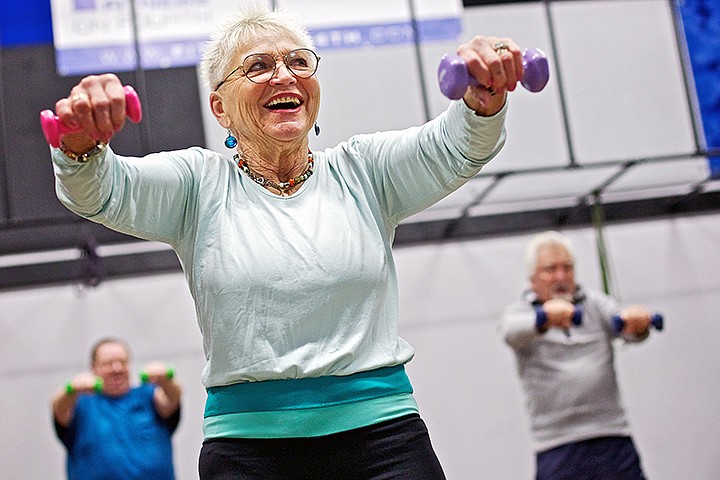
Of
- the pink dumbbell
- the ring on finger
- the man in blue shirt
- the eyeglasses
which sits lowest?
the man in blue shirt

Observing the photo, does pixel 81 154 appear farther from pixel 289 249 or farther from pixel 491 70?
pixel 491 70

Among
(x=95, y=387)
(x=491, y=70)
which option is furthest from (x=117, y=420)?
(x=491, y=70)

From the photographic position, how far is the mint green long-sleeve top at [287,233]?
43.6 inches

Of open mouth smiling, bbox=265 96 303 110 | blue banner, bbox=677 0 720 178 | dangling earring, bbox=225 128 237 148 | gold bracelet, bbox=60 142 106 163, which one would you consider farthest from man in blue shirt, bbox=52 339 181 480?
blue banner, bbox=677 0 720 178

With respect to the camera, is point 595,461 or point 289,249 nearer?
point 289,249

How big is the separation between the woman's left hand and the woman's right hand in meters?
0.38

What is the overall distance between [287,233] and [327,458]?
10.5 inches

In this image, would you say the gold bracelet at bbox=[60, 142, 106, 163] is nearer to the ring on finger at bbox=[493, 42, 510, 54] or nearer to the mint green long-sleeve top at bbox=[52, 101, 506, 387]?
the mint green long-sleeve top at bbox=[52, 101, 506, 387]

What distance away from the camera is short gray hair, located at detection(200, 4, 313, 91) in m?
1.24

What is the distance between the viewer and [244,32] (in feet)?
4.09

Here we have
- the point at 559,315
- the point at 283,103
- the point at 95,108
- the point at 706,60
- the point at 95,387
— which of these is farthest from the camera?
the point at 706,60

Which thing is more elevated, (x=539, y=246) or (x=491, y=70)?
(x=491, y=70)

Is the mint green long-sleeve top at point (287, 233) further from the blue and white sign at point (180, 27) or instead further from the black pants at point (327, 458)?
the blue and white sign at point (180, 27)

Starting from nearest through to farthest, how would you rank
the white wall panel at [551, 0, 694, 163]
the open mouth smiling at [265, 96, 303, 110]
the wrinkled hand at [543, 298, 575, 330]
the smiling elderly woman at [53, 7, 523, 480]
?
1. the smiling elderly woman at [53, 7, 523, 480]
2. the open mouth smiling at [265, 96, 303, 110]
3. the wrinkled hand at [543, 298, 575, 330]
4. the white wall panel at [551, 0, 694, 163]
